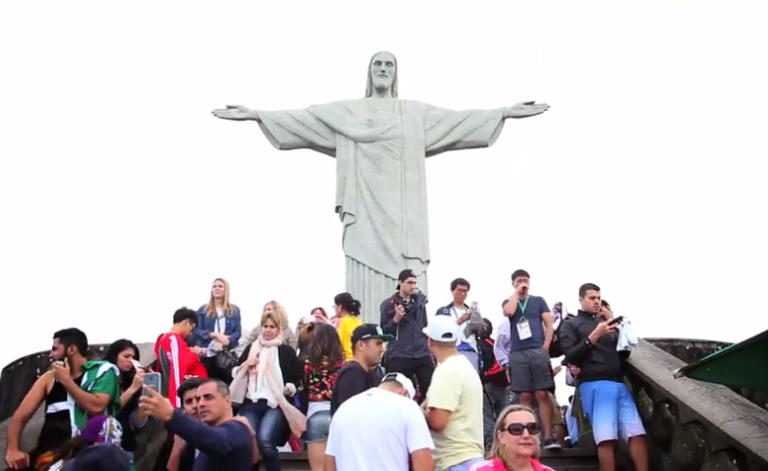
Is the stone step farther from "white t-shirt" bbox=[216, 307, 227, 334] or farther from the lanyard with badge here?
"white t-shirt" bbox=[216, 307, 227, 334]

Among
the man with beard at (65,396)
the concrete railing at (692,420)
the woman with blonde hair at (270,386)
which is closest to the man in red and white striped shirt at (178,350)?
the woman with blonde hair at (270,386)

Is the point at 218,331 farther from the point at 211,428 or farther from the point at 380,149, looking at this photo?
the point at 211,428

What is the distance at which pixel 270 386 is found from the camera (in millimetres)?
8125

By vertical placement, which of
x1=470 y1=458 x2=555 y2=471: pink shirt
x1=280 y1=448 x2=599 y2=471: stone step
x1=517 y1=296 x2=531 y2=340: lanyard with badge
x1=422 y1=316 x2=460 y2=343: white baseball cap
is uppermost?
x1=517 y1=296 x2=531 y2=340: lanyard with badge

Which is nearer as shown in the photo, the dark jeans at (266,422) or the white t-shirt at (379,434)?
the white t-shirt at (379,434)

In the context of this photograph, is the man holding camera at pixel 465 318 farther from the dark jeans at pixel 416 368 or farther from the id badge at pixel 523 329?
the dark jeans at pixel 416 368

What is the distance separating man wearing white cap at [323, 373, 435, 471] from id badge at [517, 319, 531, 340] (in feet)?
12.4

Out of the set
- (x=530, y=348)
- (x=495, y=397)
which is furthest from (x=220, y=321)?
(x=530, y=348)

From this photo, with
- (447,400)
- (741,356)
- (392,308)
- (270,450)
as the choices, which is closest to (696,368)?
(741,356)

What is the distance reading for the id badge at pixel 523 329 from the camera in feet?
31.1

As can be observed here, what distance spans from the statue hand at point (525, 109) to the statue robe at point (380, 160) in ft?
0.42

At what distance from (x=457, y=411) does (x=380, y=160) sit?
852 cm

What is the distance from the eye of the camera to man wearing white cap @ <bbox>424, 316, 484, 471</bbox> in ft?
20.8

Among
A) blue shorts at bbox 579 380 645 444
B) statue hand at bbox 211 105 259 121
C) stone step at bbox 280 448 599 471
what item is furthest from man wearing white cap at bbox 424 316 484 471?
statue hand at bbox 211 105 259 121
